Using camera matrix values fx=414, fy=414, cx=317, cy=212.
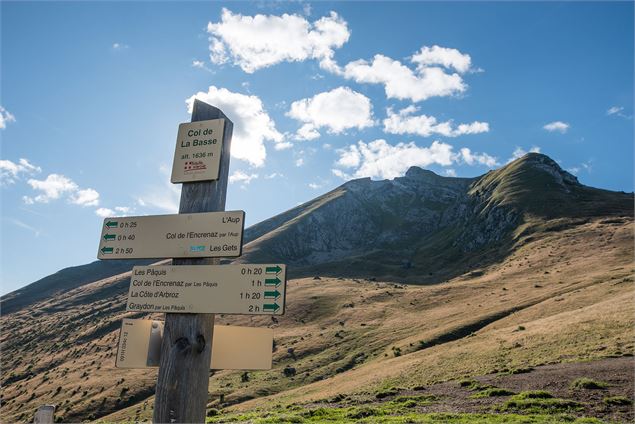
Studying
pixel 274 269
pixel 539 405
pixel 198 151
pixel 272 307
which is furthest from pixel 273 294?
pixel 539 405

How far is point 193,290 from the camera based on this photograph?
489cm

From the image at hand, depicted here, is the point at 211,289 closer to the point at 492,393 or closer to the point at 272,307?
the point at 272,307

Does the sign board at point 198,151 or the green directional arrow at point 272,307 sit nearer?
the green directional arrow at point 272,307

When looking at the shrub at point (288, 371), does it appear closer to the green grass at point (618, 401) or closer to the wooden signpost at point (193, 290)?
the green grass at point (618, 401)

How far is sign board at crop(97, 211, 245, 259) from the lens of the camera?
496 cm

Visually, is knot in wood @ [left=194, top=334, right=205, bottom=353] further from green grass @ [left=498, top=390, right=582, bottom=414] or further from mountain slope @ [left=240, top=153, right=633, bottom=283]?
mountain slope @ [left=240, top=153, right=633, bottom=283]

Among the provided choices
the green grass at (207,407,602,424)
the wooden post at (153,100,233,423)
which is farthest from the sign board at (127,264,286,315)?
the green grass at (207,407,602,424)

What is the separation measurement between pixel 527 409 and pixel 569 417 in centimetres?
188

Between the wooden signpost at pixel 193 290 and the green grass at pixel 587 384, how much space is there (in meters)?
21.3

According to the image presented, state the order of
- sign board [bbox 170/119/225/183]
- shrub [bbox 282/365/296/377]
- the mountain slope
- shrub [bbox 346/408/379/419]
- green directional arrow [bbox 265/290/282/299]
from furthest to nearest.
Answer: the mountain slope, shrub [bbox 282/365/296/377], shrub [bbox 346/408/379/419], sign board [bbox 170/119/225/183], green directional arrow [bbox 265/290/282/299]

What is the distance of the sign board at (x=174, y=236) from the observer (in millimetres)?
4965

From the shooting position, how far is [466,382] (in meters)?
24.8

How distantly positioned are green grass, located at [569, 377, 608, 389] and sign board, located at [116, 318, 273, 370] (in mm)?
21250

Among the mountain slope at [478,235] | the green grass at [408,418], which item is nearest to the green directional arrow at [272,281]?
the green grass at [408,418]
